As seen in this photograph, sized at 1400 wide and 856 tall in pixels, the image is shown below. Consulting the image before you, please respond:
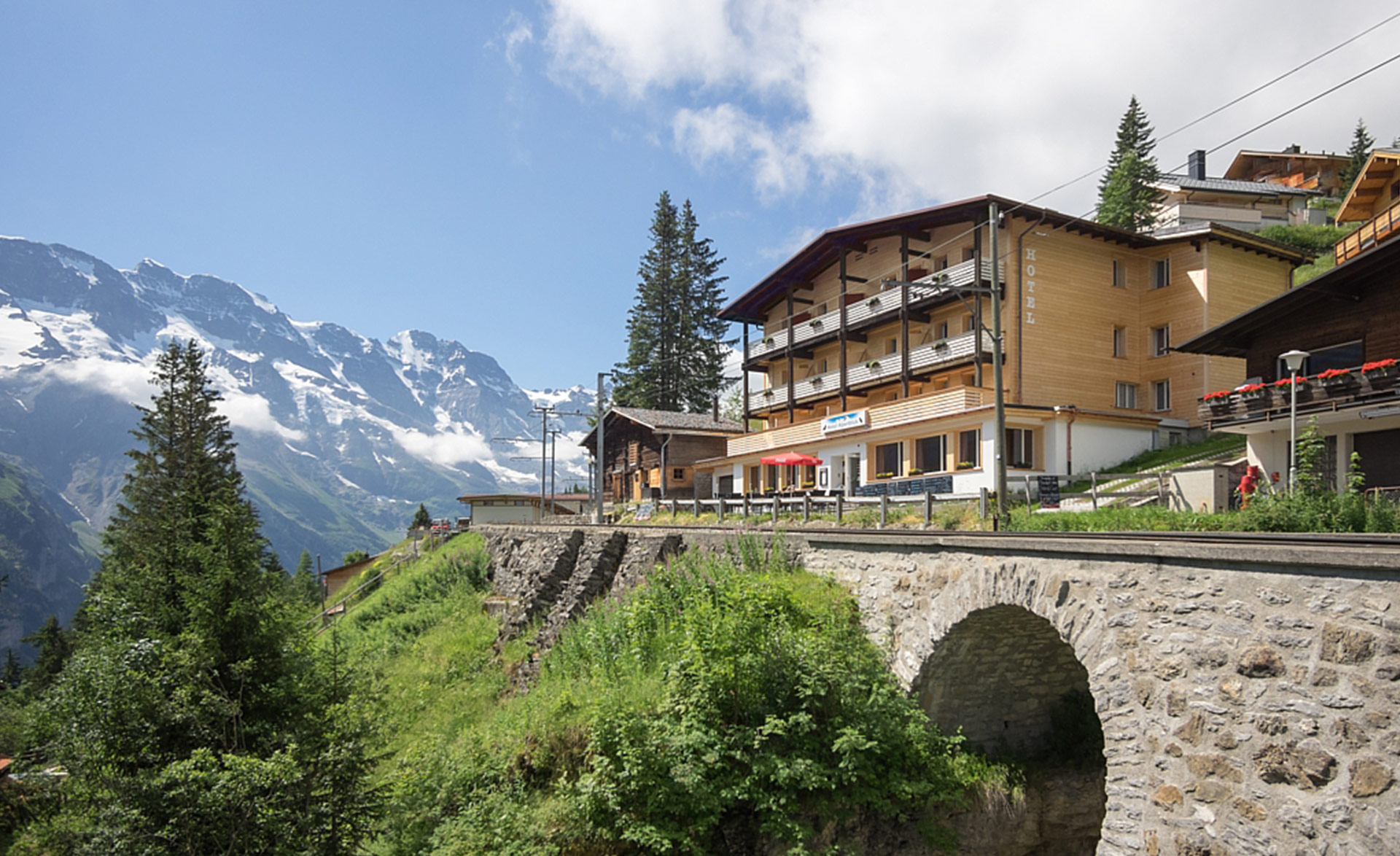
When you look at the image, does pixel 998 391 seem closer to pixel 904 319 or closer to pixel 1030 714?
pixel 1030 714

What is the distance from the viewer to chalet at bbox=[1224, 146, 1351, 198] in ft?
232

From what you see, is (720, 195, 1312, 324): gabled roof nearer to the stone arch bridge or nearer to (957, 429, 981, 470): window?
(957, 429, 981, 470): window

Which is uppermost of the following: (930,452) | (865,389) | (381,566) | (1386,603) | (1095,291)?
(1095,291)

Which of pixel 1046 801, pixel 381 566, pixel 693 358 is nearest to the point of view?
pixel 1046 801

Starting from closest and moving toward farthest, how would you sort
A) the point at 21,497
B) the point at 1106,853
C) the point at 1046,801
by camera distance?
the point at 1106,853 → the point at 1046,801 → the point at 21,497

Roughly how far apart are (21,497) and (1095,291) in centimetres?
24131

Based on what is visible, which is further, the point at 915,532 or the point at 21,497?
the point at 21,497

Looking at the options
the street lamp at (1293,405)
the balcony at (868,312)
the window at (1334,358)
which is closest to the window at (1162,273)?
the balcony at (868,312)

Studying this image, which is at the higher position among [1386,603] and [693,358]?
[693,358]

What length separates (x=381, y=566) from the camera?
48031 mm

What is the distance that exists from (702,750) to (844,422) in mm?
24060

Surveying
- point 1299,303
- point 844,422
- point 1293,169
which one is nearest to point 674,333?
point 844,422

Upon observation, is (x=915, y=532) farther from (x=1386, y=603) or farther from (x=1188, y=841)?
(x=1386, y=603)

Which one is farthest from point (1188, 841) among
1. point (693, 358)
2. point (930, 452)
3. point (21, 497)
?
point (21, 497)
